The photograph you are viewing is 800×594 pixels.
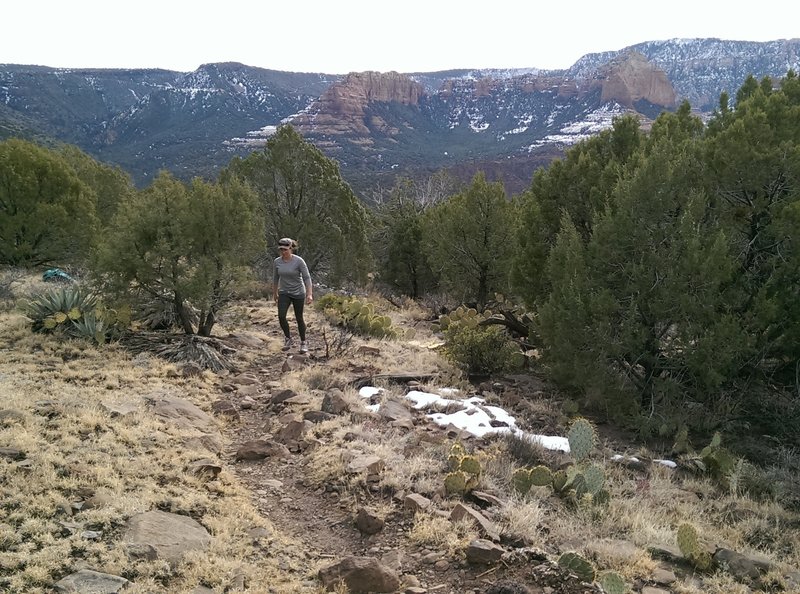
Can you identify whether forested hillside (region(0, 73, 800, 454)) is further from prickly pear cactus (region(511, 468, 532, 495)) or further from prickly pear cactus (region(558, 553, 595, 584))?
prickly pear cactus (region(558, 553, 595, 584))

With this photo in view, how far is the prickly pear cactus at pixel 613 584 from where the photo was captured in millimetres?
3365

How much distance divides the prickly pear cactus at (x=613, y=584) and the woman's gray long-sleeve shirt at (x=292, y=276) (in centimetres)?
650

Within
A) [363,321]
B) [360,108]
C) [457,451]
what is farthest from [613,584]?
[360,108]

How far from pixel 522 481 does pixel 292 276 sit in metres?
5.34

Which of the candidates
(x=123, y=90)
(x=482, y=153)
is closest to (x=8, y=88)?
(x=123, y=90)

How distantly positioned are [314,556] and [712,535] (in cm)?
334

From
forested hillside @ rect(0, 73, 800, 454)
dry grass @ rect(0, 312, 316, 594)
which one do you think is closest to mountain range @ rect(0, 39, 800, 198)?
forested hillside @ rect(0, 73, 800, 454)

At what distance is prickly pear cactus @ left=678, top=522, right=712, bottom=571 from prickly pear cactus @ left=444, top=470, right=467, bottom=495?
1707 mm

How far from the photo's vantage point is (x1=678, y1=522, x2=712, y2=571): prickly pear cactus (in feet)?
13.0

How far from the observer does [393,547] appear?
4.13m

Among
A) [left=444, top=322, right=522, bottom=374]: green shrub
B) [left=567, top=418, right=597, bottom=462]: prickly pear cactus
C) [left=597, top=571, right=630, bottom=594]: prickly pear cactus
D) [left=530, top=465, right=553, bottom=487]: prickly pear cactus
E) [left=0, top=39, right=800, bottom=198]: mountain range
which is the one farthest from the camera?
[left=0, top=39, right=800, bottom=198]: mountain range

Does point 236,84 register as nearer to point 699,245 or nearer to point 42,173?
point 42,173

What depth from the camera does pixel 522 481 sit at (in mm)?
4891

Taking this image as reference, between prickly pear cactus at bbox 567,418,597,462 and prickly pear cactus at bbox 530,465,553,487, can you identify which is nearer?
prickly pear cactus at bbox 530,465,553,487
